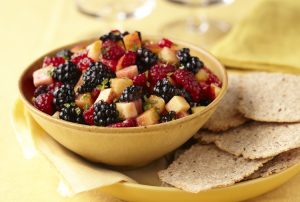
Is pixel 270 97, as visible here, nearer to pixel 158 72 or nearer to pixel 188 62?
pixel 188 62

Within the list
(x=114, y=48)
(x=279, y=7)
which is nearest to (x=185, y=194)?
(x=114, y=48)

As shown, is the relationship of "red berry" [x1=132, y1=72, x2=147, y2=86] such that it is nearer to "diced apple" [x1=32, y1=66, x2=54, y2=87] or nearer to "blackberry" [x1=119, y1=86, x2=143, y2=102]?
"blackberry" [x1=119, y1=86, x2=143, y2=102]

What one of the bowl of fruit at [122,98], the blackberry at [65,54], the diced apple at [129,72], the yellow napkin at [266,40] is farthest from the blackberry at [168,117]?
the yellow napkin at [266,40]

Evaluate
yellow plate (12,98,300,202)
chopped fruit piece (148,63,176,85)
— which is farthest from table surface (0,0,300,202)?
chopped fruit piece (148,63,176,85)

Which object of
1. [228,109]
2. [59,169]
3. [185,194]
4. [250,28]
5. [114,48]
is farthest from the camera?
[250,28]

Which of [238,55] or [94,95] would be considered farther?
[238,55]

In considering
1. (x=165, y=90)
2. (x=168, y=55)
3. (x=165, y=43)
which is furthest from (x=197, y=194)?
(x=165, y=43)

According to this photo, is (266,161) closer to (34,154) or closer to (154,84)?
(154,84)
